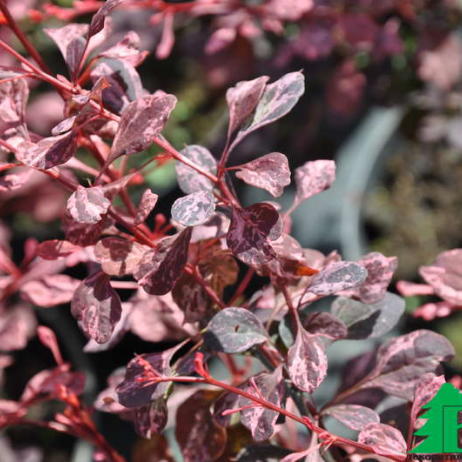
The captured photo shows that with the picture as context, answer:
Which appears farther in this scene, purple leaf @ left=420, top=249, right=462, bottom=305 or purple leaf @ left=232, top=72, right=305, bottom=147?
purple leaf @ left=420, top=249, right=462, bottom=305

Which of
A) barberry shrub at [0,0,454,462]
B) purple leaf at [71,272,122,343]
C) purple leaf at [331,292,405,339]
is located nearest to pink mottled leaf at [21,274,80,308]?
barberry shrub at [0,0,454,462]

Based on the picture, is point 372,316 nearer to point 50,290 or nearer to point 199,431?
point 199,431

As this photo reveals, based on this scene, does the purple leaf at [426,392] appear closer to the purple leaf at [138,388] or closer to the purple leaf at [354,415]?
the purple leaf at [354,415]

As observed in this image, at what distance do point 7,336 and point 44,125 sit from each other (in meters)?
0.52

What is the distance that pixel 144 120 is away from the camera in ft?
1.46

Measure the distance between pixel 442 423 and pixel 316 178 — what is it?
21 cm

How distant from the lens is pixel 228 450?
63cm

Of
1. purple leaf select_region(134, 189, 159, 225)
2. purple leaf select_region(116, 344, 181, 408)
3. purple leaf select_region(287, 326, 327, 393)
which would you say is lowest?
purple leaf select_region(116, 344, 181, 408)

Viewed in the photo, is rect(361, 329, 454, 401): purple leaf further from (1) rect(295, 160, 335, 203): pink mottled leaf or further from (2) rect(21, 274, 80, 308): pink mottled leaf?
(2) rect(21, 274, 80, 308): pink mottled leaf

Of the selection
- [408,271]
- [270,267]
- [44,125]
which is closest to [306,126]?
[408,271]

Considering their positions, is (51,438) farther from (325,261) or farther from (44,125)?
(325,261)

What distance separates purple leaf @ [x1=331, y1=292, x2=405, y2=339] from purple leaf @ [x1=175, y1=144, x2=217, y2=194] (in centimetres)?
17

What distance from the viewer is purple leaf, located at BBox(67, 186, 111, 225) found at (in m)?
0.42

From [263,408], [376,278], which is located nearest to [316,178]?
[376,278]
